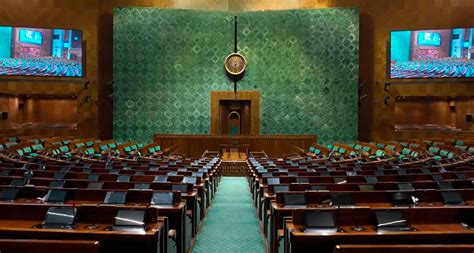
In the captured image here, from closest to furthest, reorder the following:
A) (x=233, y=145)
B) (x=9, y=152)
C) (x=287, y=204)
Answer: (x=287, y=204) < (x=9, y=152) < (x=233, y=145)

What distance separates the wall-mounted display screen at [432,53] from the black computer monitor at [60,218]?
18.7 m

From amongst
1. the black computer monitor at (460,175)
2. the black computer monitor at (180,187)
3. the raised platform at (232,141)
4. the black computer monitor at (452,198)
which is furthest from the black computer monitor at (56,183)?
the raised platform at (232,141)

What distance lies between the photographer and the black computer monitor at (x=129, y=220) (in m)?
3.78

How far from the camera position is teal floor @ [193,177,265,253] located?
18.3 ft

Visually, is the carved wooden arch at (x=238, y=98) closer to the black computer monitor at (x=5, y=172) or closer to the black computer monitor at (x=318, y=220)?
the black computer monitor at (x=5, y=172)

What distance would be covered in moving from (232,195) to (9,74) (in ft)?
47.2

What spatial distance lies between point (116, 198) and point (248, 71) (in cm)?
1558

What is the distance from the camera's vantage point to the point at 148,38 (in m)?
19.9

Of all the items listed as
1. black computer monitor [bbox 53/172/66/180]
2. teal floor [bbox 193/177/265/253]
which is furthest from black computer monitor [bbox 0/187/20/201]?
teal floor [bbox 193/177/265/253]

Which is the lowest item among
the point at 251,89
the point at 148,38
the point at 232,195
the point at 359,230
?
the point at 232,195

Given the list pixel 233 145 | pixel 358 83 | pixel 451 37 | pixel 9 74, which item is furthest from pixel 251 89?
pixel 9 74

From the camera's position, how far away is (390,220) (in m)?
3.87

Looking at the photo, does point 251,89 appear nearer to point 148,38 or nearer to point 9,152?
point 148,38

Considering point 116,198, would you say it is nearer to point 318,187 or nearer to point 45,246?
point 45,246
